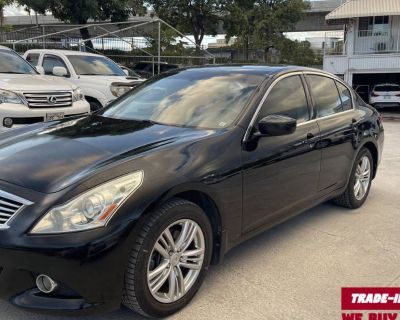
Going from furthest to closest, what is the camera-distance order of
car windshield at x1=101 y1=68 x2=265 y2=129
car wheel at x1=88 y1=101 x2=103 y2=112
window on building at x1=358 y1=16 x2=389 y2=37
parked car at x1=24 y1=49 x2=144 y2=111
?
window on building at x1=358 y1=16 x2=389 y2=37, car wheel at x1=88 y1=101 x2=103 y2=112, parked car at x1=24 y1=49 x2=144 y2=111, car windshield at x1=101 y1=68 x2=265 y2=129

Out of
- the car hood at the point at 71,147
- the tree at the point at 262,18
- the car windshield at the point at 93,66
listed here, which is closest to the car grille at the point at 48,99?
the car windshield at the point at 93,66

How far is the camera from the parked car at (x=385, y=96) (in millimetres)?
19828

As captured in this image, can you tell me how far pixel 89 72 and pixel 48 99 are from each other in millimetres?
3382

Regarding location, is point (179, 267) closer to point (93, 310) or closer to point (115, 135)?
point (93, 310)

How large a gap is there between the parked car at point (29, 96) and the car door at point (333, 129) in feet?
15.2

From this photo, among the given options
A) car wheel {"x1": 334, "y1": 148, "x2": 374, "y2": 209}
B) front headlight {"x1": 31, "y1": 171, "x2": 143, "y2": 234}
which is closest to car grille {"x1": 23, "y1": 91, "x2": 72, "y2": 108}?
car wheel {"x1": 334, "y1": 148, "x2": 374, "y2": 209}

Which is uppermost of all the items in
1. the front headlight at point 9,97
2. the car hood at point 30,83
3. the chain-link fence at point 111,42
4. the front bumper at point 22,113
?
the chain-link fence at point 111,42

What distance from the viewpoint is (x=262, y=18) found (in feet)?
102

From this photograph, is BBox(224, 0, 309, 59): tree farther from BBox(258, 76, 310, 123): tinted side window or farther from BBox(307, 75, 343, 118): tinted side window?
BBox(258, 76, 310, 123): tinted side window

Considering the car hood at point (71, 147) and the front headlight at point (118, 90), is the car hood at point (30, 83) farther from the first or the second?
the car hood at point (71, 147)

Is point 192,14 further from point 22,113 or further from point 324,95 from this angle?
point 324,95

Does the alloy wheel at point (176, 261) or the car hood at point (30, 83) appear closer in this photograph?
the alloy wheel at point (176, 261)

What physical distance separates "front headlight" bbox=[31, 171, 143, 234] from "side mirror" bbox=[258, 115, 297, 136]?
1257mm

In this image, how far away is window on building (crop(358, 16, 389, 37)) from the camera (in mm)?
24647
